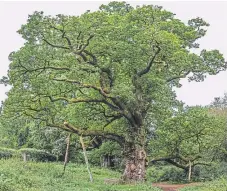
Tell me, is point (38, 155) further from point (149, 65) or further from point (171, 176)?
point (149, 65)

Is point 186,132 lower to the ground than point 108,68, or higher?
lower

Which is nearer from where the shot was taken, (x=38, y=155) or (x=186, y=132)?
(x=186, y=132)

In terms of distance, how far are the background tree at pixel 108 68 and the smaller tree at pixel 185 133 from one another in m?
1.42

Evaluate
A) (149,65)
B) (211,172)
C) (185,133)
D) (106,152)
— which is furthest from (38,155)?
(149,65)

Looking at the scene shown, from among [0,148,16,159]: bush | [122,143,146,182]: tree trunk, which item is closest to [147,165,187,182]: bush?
[122,143,146,182]: tree trunk

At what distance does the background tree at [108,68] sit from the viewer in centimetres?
1844

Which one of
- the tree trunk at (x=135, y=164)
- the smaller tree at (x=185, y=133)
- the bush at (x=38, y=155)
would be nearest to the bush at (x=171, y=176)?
the smaller tree at (x=185, y=133)

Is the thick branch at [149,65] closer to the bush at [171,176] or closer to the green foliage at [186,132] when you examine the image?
the green foliage at [186,132]

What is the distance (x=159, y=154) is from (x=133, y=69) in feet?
24.2

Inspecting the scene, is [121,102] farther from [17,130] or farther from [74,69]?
[17,130]

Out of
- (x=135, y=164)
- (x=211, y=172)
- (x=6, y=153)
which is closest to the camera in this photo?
(x=135, y=164)

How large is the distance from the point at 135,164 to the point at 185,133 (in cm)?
370

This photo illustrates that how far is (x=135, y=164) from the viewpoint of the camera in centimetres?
2183

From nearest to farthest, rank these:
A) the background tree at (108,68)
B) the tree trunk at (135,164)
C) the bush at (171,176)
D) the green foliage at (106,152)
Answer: the background tree at (108,68) → the tree trunk at (135,164) → the bush at (171,176) → the green foliage at (106,152)
